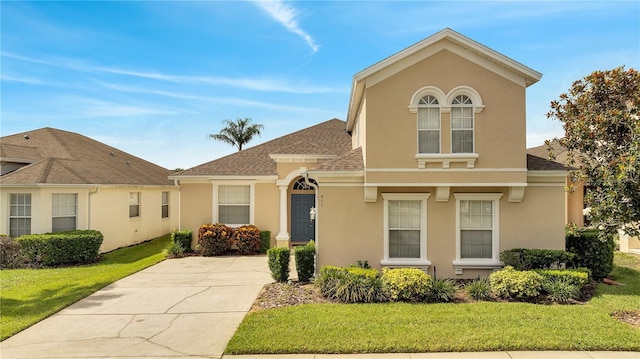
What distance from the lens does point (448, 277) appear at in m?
10.4

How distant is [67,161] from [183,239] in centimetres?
710

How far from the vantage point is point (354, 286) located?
28.0ft

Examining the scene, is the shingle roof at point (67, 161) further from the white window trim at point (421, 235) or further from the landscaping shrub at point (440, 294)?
the landscaping shrub at point (440, 294)

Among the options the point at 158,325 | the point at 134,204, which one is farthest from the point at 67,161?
the point at 158,325

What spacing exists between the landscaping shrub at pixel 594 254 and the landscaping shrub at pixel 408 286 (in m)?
5.31

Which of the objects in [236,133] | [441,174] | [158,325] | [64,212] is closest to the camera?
[158,325]

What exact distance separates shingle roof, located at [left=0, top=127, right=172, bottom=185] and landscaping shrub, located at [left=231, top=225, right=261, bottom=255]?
22.1ft

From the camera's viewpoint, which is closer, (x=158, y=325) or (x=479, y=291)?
(x=158, y=325)

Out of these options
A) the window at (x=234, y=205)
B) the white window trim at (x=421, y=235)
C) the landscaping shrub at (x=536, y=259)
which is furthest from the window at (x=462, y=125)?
the window at (x=234, y=205)

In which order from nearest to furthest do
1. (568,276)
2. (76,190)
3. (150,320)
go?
(150,320)
(568,276)
(76,190)

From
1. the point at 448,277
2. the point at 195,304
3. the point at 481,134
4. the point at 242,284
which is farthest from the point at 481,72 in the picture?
the point at 195,304

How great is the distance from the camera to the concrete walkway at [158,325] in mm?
5934

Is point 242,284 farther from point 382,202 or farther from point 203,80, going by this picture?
point 203,80

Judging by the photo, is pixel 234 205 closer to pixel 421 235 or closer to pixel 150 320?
pixel 150 320
